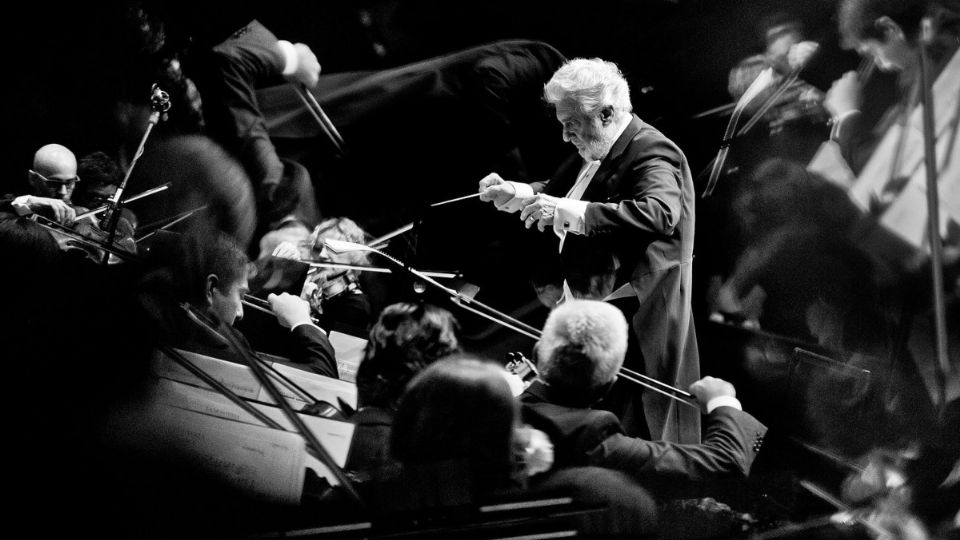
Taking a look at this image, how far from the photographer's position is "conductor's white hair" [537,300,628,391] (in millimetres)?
2189

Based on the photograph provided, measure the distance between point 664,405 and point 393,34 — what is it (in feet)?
4.43

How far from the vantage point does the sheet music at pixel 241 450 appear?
2.12m

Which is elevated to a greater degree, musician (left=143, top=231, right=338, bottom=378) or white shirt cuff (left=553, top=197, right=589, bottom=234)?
white shirt cuff (left=553, top=197, right=589, bottom=234)

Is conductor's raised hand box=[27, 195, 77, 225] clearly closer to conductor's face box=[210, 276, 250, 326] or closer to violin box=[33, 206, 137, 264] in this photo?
violin box=[33, 206, 137, 264]

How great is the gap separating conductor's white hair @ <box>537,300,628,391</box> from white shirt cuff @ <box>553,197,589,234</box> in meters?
0.21

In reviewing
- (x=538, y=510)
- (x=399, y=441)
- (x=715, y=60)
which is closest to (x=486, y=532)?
(x=538, y=510)

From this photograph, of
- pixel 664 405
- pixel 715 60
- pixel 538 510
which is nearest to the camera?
pixel 538 510

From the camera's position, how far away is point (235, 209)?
8.82 feet

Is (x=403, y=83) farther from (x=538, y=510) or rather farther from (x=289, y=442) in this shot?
(x=538, y=510)

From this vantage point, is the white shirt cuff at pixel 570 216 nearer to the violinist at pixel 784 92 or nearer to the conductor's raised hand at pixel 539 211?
the conductor's raised hand at pixel 539 211

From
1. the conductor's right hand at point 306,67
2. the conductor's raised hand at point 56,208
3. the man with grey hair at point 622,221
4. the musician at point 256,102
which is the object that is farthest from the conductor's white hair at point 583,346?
the conductor's raised hand at point 56,208

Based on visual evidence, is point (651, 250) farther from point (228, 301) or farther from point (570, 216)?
point (228, 301)

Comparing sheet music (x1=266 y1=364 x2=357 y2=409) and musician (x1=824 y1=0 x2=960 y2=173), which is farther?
musician (x1=824 y1=0 x2=960 y2=173)

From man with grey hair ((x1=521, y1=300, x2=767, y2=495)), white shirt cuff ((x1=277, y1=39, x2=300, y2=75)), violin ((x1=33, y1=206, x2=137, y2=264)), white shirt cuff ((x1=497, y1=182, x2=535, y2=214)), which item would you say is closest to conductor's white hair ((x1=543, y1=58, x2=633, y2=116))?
white shirt cuff ((x1=497, y1=182, x2=535, y2=214))
